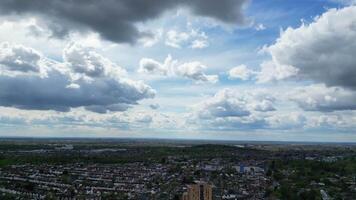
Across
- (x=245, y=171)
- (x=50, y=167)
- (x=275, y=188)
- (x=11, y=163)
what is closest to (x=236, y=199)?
(x=275, y=188)

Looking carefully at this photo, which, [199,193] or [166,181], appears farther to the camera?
[166,181]

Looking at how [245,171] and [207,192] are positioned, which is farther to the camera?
[245,171]

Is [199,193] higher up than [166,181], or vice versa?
[199,193]

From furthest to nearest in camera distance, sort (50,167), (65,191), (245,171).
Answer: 1. (50,167)
2. (245,171)
3. (65,191)

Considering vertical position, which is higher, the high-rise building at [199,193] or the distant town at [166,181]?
the high-rise building at [199,193]

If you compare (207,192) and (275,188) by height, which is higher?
(207,192)

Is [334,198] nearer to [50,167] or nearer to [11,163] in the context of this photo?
[50,167]

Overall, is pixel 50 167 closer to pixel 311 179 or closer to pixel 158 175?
pixel 158 175

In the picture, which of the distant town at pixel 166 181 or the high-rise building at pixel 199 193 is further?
the distant town at pixel 166 181

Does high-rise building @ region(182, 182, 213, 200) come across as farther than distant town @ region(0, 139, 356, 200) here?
No

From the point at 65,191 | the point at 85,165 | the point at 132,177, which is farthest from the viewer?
the point at 85,165

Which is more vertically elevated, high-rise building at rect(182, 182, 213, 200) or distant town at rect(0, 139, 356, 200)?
high-rise building at rect(182, 182, 213, 200)
